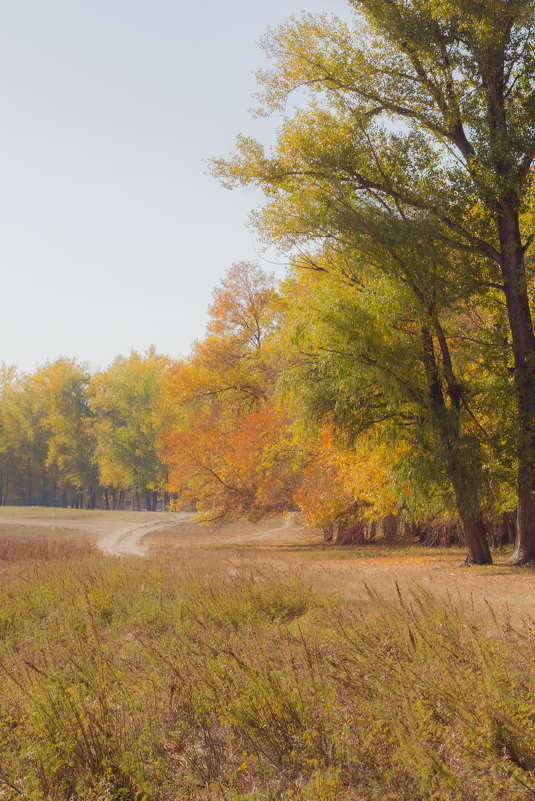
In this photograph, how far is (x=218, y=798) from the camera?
4414 mm

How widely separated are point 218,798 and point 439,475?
12.4 m

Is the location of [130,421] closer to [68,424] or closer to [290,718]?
[68,424]

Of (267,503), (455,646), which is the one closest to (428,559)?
(267,503)

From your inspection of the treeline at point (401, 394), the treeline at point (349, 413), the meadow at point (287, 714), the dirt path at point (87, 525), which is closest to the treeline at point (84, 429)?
the dirt path at point (87, 525)

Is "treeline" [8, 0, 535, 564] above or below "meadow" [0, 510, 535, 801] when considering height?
above

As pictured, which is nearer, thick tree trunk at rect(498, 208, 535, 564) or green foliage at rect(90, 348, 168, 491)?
thick tree trunk at rect(498, 208, 535, 564)

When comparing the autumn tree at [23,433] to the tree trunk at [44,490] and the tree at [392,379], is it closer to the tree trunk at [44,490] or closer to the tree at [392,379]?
the tree trunk at [44,490]

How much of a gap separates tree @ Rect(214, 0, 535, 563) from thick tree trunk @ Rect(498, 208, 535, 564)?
0.03m

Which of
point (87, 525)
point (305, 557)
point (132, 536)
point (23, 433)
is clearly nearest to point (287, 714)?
point (305, 557)

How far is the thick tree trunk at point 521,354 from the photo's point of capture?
53.4 ft

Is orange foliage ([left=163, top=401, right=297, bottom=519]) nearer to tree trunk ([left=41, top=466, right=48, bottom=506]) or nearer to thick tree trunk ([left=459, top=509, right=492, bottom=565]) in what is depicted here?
thick tree trunk ([left=459, top=509, right=492, bottom=565])

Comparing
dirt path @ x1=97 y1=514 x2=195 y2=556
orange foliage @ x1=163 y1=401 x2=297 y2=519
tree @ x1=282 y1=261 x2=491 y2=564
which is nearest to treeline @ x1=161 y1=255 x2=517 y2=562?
tree @ x1=282 y1=261 x2=491 y2=564

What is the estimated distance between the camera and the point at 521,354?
16.7 m

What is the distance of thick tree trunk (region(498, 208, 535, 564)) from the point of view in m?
16.3
